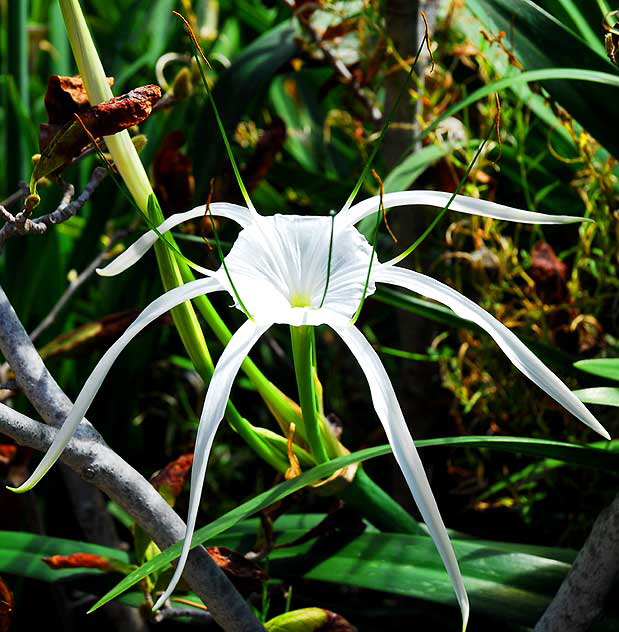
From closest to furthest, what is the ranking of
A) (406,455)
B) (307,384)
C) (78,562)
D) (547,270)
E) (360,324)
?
(406,455)
(307,384)
(78,562)
(547,270)
(360,324)

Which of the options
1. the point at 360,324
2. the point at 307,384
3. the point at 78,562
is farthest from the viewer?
the point at 360,324

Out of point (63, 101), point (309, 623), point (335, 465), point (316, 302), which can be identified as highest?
point (63, 101)

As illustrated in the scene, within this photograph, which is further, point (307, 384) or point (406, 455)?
point (307, 384)

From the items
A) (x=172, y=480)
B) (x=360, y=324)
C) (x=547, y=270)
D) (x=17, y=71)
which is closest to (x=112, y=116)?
(x=172, y=480)

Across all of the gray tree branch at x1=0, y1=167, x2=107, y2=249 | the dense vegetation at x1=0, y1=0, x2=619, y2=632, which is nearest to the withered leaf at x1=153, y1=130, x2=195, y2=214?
the dense vegetation at x1=0, y1=0, x2=619, y2=632

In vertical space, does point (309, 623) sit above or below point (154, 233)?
below

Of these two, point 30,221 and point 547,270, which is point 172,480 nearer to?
point 30,221

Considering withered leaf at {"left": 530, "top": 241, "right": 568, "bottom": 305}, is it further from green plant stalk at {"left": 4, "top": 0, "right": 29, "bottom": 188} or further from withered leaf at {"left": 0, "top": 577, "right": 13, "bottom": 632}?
green plant stalk at {"left": 4, "top": 0, "right": 29, "bottom": 188}
